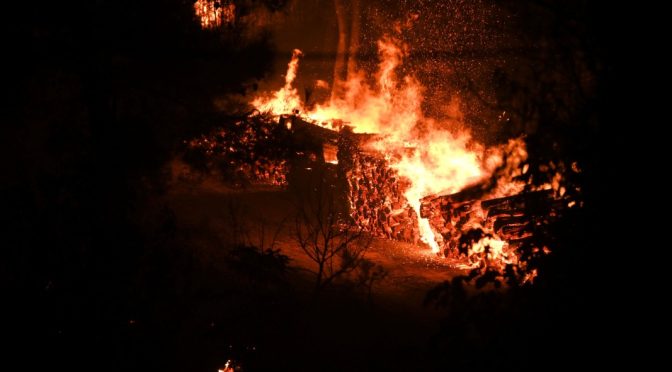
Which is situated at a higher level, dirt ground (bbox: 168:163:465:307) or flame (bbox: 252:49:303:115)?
flame (bbox: 252:49:303:115)

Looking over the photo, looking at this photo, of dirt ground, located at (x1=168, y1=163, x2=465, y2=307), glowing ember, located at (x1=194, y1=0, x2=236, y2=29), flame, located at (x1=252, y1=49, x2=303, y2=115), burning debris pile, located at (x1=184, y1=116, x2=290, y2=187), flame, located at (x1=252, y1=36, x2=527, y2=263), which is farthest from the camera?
flame, located at (x1=252, y1=49, x2=303, y2=115)

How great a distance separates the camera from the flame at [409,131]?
34.9ft

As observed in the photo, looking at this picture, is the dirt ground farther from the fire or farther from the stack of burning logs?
the fire

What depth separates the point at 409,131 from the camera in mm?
15008

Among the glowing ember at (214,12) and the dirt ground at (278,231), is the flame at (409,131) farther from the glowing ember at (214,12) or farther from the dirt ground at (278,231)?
the glowing ember at (214,12)

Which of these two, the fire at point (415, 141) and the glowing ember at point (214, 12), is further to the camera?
the fire at point (415, 141)

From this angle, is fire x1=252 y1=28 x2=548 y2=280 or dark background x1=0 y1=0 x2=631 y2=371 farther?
fire x1=252 y1=28 x2=548 y2=280

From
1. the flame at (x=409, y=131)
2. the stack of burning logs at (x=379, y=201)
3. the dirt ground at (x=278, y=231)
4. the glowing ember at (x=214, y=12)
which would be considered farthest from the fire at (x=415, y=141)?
the glowing ember at (x=214, y=12)

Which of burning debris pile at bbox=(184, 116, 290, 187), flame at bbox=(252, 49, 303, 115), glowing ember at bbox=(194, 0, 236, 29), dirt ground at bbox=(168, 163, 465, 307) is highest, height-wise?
flame at bbox=(252, 49, 303, 115)

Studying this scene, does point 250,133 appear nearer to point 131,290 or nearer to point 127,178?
point 127,178

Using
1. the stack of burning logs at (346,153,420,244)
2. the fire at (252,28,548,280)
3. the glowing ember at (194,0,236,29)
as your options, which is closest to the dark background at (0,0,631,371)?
the glowing ember at (194,0,236,29)

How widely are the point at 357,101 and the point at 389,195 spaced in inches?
344

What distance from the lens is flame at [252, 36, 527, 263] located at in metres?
10.6

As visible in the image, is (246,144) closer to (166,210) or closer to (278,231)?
(278,231)
